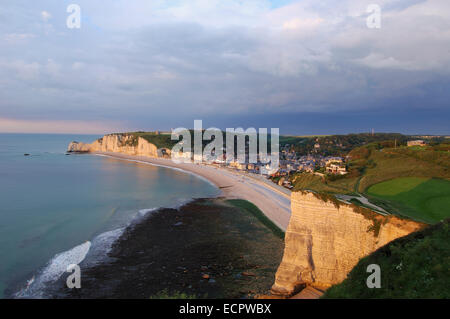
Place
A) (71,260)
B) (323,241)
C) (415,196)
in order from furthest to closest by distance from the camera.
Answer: (415,196), (71,260), (323,241)

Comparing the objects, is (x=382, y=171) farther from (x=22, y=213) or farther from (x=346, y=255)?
(x=22, y=213)

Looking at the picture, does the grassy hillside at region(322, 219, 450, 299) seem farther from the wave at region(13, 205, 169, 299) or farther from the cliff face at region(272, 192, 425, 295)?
the wave at region(13, 205, 169, 299)

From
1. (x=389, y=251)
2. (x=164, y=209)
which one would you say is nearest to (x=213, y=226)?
(x=164, y=209)

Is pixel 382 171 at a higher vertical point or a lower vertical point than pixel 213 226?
higher

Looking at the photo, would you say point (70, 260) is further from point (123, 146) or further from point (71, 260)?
point (123, 146)

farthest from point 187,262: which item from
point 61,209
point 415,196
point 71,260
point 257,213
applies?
point 61,209

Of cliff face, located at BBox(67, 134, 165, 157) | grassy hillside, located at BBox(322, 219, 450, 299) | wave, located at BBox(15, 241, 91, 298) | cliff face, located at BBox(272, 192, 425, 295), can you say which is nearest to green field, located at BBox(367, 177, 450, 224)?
cliff face, located at BBox(272, 192, 425, 295)

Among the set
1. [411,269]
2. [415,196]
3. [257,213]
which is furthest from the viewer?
[257,213]
